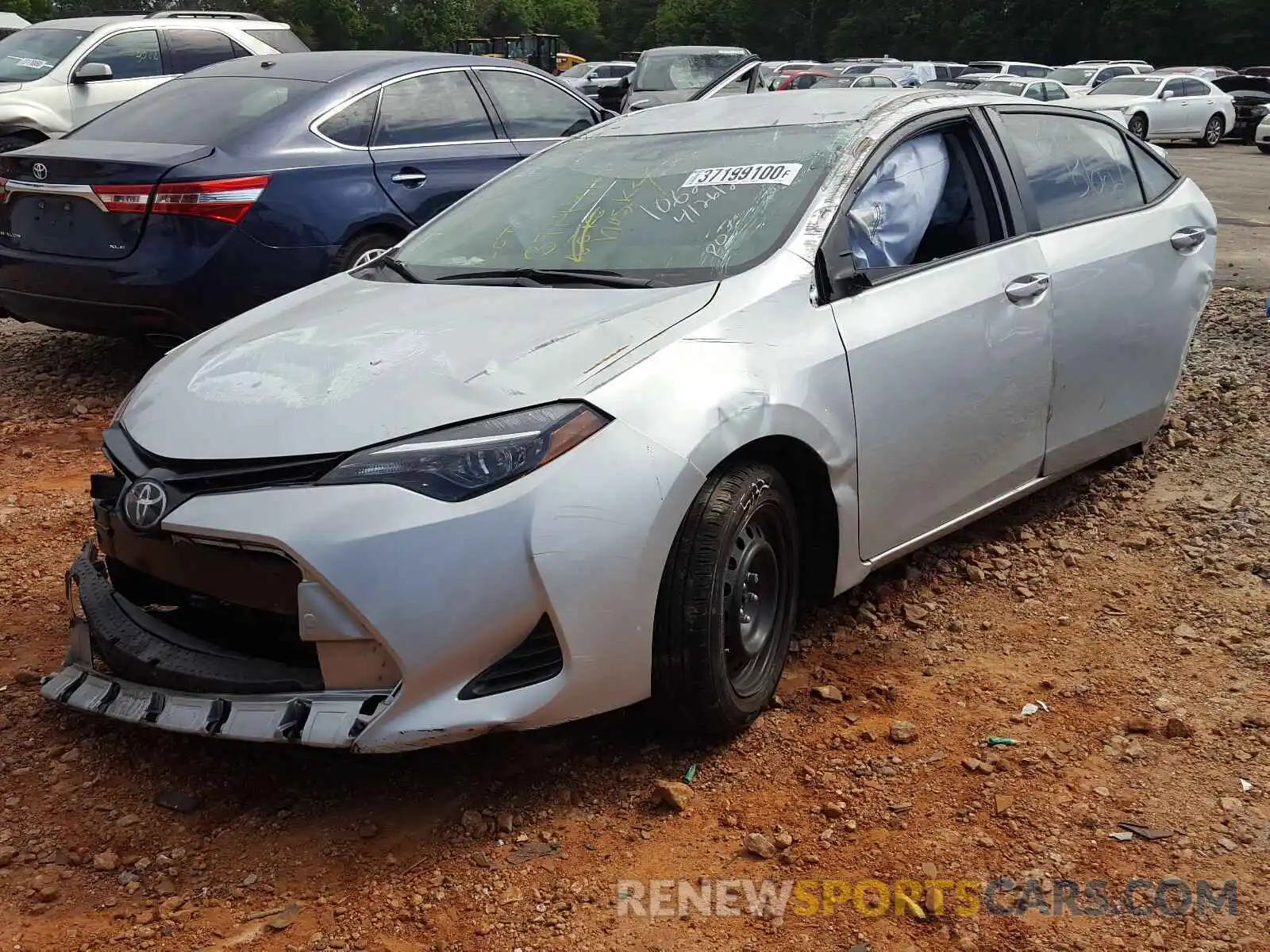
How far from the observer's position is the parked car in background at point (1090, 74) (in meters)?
33.7

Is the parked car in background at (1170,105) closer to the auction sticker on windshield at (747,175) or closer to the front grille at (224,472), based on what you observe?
the auction sticker on windshield at (747,175)

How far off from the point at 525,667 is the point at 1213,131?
96.1 ft

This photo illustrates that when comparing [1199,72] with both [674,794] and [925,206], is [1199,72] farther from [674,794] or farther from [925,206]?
[674,794]

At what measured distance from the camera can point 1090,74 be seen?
112 ft

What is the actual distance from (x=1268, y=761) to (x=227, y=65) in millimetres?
6502

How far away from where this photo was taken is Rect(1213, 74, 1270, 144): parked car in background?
28875 millimetres

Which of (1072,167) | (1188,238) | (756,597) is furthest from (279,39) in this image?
(756,597)

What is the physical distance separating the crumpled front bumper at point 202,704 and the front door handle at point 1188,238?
3557mm

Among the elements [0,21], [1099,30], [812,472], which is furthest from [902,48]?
[812,472]

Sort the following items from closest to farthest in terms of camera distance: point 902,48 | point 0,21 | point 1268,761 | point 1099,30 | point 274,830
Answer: point 274,830, point 1268,761, point 0,21, point 1099,30, point 902,48

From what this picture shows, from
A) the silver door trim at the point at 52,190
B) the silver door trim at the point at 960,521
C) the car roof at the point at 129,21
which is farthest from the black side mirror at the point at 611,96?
the silver door trim at the point at 960,521

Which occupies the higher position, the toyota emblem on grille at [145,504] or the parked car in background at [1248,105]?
the toyota emblem on grille at [145,504]

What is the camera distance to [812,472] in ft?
10.9

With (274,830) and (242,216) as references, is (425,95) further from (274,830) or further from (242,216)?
(274,830)
